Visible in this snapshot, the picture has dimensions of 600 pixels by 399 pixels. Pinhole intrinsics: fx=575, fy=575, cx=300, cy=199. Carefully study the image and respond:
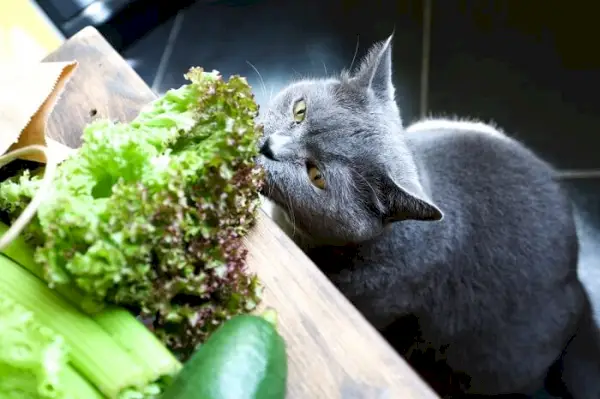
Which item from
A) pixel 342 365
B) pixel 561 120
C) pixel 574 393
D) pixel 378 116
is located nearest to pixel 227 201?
pixel 342 365

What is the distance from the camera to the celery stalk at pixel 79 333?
622mm

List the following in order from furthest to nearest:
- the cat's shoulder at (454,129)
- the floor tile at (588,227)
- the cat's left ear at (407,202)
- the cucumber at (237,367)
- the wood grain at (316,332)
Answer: the floor tile at (588,227)
the cat's shoulder at (454,129)
the cat's left ear at (407,202)
the wood grain at (316,332)
the cucumber at (237,367)

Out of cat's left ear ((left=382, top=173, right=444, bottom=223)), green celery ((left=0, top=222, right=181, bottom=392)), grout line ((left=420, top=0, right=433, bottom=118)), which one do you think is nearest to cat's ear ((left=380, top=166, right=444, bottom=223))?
cat's left ear ((left=382, top=173, right=444, bottom=223))

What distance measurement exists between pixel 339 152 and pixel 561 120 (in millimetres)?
941

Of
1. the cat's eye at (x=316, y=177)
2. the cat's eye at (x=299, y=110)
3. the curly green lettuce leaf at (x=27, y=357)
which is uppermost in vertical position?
the curly green lettuce leaf at (x=27, y=357)

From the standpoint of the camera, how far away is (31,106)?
743mm

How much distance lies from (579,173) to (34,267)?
1416 mm

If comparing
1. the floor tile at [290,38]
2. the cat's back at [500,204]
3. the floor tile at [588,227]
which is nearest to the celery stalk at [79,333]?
the cat's back at [500,204]

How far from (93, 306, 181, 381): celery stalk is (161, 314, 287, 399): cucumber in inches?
1.4

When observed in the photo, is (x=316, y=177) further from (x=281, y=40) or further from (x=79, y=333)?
(x=281, y=40)

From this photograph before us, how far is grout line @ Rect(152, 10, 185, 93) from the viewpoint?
5.67ft

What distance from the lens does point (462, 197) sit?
108 centimetres

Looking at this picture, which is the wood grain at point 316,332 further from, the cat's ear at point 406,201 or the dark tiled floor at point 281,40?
the dark tiled floor at point 281,40

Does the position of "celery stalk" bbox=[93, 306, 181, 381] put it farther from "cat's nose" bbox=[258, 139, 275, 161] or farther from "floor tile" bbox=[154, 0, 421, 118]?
"floor tile" bbox=[154, 0, 421, 118]
